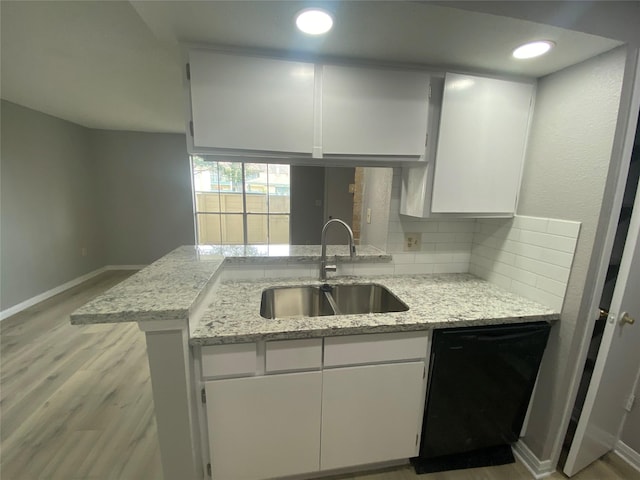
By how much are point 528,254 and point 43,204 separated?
5.22m

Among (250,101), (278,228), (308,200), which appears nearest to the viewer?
(250,101)

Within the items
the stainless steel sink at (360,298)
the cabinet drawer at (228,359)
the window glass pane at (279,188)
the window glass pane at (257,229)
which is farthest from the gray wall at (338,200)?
the cabinet drawer at (228,359)

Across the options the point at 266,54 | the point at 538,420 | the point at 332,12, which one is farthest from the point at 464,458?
the point at 266,54

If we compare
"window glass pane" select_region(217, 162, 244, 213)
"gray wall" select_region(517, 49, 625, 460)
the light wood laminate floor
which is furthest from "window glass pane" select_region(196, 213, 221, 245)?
"gray wall" select_region(517, 49, 625, 460)

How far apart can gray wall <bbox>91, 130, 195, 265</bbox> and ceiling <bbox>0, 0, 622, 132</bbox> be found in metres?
2.15

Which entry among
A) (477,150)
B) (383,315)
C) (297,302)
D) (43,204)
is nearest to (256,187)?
(43,204)

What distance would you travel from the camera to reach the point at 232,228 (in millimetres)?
5113

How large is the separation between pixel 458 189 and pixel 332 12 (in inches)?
41.5

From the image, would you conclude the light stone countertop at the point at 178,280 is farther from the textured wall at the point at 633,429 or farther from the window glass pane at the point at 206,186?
the window glass pane at the point at 206,186

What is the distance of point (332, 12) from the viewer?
3.23 feet

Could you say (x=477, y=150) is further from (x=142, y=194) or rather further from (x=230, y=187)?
(x=142, y=194)

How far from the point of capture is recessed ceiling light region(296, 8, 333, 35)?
0.99m

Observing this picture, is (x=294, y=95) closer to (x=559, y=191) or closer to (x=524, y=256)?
(x=559, y=191)

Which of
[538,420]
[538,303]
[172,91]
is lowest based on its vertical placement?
[538,420]
